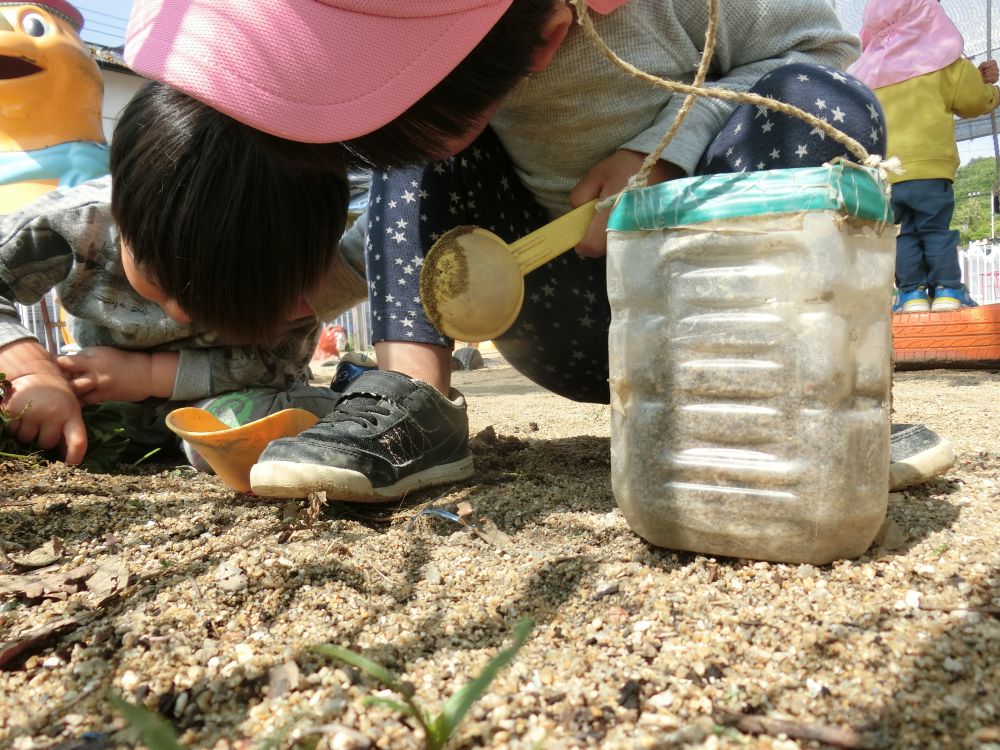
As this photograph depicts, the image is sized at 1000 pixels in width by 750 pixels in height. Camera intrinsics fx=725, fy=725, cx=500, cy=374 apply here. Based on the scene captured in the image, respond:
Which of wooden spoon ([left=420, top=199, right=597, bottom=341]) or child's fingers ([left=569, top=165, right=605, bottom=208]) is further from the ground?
child's fingers ([left=569, top=165, right=605, bottom=208])

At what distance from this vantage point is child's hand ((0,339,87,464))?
1356 millimetres

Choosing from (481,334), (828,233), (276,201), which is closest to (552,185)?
(481,334)

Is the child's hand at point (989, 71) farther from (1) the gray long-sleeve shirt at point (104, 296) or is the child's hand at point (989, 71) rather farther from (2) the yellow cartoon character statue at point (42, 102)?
(2) the yellow cartoon character statue at point (42, 102)

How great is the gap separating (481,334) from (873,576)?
61 centimetres

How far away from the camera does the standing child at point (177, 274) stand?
3.42 ft

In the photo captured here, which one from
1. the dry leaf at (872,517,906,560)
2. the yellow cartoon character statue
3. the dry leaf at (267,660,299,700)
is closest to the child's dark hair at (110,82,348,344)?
the dry leaf at (267,660,299,700)

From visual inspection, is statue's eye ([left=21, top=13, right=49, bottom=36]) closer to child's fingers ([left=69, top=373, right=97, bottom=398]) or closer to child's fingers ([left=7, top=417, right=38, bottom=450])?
child's fingers ([left=69, top=373, right=97, bottom=398])

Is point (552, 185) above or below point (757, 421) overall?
above

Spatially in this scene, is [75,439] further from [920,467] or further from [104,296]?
[920,467]

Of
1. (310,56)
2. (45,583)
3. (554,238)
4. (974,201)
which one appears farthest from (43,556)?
(974,201)

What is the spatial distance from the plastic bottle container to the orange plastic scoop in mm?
640

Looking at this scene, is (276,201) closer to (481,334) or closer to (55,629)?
(481,334)

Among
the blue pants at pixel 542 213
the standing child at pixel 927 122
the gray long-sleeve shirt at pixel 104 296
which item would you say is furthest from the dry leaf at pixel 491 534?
the standing child at pixel 927 122

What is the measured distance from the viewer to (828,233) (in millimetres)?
697
